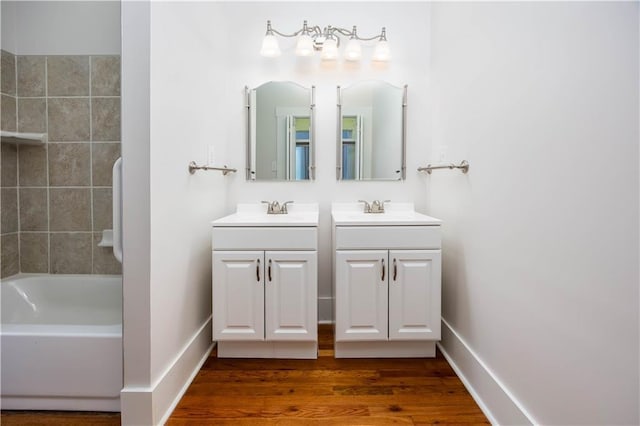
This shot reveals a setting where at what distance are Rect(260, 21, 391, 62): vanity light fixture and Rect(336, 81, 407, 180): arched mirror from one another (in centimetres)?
20

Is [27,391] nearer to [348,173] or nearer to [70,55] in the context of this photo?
[70,55]

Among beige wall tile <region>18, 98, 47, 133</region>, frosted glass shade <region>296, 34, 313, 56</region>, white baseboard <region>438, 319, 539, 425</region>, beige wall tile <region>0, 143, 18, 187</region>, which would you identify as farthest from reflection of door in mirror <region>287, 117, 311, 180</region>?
beige wall tile <region>0, 143, 18, 187</region>

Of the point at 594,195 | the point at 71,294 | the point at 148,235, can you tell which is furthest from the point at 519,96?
the point at 71,294

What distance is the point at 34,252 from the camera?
1.94 metres

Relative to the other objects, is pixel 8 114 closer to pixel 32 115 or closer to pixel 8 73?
pixel 32 115

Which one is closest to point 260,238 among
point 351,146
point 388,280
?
point 388,280

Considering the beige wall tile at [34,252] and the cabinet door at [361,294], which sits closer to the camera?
the cabinet door at [361,294]

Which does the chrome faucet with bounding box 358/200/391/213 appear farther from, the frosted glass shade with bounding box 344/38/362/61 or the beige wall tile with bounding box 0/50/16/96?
the beige wall tile with bounding box 0/50/16/96

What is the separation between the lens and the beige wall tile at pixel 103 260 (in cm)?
196

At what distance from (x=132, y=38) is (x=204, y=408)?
5.22 feet

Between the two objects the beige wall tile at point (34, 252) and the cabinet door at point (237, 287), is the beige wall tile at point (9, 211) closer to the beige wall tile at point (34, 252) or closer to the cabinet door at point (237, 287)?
the beige wall tile at point (34, 252)

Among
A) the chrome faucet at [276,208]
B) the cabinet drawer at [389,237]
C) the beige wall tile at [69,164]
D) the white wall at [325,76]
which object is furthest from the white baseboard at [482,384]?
the beige wall tile at [69,164]

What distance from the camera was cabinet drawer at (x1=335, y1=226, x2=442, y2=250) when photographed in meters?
1.69

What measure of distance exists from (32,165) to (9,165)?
0.11 m
